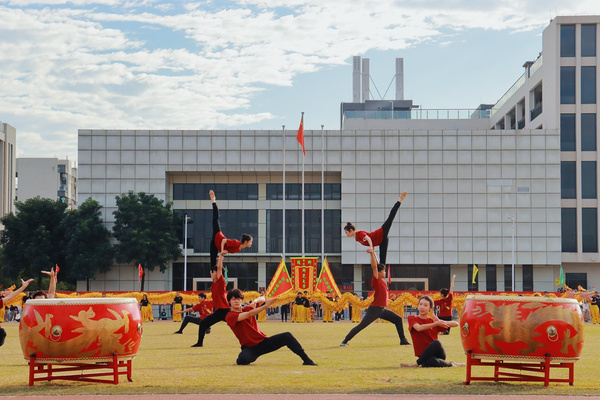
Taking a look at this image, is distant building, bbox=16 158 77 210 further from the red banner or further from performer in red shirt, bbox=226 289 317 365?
performer in red shirt, bbox=226 289 317 365

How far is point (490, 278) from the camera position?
66688 mm

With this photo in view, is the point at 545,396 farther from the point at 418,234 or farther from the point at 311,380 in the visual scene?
the point at 418,234

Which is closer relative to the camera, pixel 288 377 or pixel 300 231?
pixel 288 377

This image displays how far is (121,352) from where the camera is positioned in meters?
10.8

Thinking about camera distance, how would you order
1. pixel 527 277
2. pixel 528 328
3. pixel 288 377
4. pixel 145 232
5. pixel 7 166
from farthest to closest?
pixel 7 166 → pixel 527 277 → pixel 145 232 → pixel 288 377 → pixel 528 328

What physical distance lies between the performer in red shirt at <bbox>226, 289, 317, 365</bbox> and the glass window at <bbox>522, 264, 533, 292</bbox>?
56289 mm

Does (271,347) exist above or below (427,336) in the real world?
below

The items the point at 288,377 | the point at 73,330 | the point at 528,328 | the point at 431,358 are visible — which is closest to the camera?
the point at 528,328

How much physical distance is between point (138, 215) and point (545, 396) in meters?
56.1

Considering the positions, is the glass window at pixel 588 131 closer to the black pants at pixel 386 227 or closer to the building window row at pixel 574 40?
the building window row at pixel 574 40

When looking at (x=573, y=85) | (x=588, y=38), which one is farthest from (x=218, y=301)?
(x=588, y=38)

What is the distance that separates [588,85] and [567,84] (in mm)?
1689

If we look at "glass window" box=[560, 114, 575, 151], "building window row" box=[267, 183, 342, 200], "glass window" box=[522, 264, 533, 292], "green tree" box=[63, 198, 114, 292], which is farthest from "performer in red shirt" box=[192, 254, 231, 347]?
"glass window" box=[522, 264, 533, 292]

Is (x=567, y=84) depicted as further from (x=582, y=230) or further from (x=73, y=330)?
Answer: (x=73, y=330)
